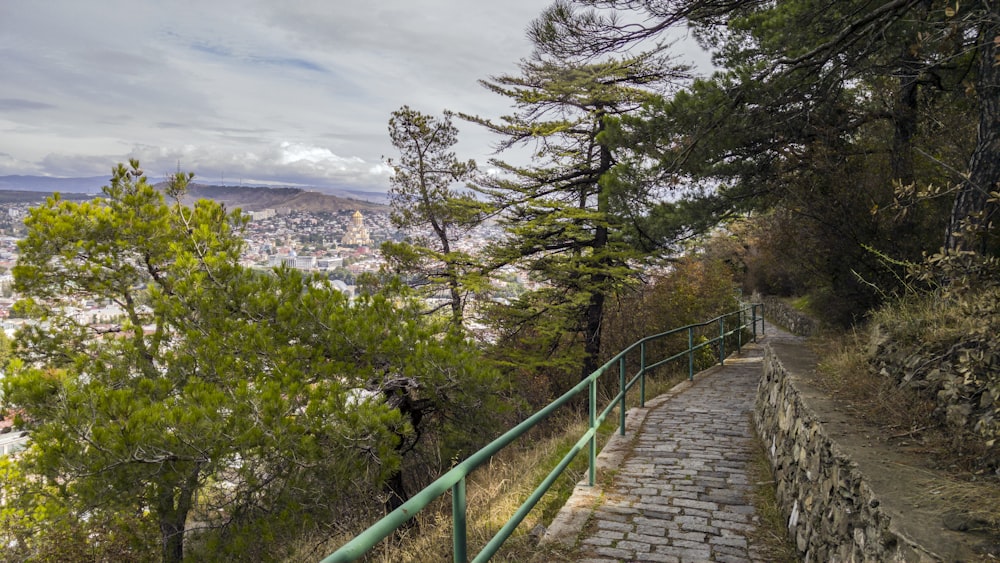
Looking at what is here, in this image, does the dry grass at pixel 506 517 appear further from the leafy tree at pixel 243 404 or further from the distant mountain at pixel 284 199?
the distant mountain at pixel 284 199

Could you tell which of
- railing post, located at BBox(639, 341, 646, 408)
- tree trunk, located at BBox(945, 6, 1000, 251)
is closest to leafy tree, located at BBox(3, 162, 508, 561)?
railing post, located at BBox(639, 341, 646, 408)

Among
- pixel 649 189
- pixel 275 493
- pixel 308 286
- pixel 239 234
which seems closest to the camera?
pixel 275 493

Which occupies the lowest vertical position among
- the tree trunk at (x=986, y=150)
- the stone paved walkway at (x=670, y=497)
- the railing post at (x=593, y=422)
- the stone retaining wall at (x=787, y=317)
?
the stone retaining wall at (x=787, y=317)

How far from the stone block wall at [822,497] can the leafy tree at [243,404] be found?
531 centimetres

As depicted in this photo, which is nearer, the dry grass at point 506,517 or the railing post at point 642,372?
the dry grass at point 506,517

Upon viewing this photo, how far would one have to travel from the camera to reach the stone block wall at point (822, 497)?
105 inches

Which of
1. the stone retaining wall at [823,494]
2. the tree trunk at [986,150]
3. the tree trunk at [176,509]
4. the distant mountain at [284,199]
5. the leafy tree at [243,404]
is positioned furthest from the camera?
the distant mountain at [284,199]

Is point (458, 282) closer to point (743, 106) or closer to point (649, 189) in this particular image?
point (649, 189)

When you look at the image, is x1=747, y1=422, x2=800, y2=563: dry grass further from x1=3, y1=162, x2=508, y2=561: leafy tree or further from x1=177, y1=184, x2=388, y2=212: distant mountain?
x1=177, y1=184, x2=388, y2=212: distant mountain

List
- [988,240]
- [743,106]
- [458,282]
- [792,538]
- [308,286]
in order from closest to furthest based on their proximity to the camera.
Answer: [792,538]
[988,240]
[743,106]
[308,286]
[458,282]

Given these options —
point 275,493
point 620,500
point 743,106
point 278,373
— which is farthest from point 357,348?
point 743,106

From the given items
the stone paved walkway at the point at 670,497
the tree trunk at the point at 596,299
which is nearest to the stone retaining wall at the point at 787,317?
the tree trunk at the point at 596,299

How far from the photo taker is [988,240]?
24.3ft

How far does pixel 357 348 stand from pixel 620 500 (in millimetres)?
6022
